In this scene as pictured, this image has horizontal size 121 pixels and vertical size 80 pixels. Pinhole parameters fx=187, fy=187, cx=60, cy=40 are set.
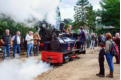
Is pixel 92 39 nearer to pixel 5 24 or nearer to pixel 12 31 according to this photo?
pixel 12 31

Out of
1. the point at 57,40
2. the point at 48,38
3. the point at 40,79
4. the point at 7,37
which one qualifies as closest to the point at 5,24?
Answer: the point at 7,37

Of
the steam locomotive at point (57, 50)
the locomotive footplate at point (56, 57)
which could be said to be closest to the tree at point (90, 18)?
the steam locomotive at point (57, 50)

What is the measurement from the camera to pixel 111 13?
80.1ft

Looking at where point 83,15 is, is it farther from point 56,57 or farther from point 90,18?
point 56,57

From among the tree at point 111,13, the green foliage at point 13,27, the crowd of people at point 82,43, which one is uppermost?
the tree at point 111,13

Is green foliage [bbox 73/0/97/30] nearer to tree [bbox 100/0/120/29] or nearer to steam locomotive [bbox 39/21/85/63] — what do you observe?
tree [bbox 100/0/120/29]

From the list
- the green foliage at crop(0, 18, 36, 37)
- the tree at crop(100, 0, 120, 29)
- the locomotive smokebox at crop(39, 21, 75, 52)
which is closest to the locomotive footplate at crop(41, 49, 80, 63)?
the locomotive smokebox at crop(39, 21, 75, 52)

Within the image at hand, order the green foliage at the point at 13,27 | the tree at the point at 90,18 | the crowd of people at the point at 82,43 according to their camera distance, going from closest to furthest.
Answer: the crowd of people at the point at 82,43
the green foliage at the point at 13,27
the tree at the point at 90,18

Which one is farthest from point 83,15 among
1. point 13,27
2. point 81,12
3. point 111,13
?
point 13,27

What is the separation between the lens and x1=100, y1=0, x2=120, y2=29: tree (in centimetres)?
2408

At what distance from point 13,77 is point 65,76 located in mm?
1839

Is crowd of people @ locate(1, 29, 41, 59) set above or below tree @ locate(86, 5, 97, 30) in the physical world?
below

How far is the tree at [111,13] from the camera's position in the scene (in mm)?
24078

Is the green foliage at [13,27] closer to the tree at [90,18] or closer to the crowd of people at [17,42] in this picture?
the crowd of people at [17,42]
